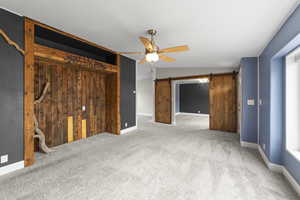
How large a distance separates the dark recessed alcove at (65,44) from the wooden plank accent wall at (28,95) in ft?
1.22

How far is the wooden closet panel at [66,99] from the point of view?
3.36m

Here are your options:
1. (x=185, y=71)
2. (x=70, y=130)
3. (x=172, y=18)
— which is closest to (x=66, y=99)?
(x=70, y=130)

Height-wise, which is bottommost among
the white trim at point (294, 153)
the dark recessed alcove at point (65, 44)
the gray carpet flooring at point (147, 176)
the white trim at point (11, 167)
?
the gray carpet flooring at point (147, 176)

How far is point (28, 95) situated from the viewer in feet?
8.07

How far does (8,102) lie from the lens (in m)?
2.24

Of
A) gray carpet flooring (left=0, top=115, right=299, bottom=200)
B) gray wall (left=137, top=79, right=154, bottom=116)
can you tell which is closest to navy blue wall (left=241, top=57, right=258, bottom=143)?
gray carpet flooring (left=0, top=115, right=299, bottom=200)

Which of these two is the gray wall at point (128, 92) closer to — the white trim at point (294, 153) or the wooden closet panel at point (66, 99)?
the wooden closet panel at point (66, 99)

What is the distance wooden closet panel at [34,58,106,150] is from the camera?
132 inches

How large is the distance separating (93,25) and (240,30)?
8.68 feet

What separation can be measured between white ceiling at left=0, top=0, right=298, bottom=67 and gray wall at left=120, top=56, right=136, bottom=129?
1.78m

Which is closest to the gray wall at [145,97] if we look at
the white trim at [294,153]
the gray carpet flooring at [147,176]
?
the gray carpet flooring at [147,176]

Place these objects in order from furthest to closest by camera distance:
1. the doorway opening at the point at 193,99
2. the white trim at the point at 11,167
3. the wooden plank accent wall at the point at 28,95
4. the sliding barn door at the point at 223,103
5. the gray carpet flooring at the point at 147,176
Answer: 1. the doorway opening at the point at 193,99
2. the sliding barn door at the point at 223,103
3. the wooden plank accent wall at the point at 28,95
4. the white trim at the point at 11,167
5. the gray carpet flooring at the point at 147,176

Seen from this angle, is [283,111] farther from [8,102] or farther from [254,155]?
[8,102]

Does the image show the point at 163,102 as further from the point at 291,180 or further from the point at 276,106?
the point at 291,180
